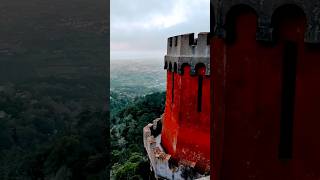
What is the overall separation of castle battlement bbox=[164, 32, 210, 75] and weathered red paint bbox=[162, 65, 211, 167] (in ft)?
0.58

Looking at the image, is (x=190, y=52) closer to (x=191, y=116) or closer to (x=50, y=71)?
(x=191, y=116)

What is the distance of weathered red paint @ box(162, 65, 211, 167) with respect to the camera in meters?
10.9

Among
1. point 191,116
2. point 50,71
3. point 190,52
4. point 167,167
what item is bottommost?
point 167,167

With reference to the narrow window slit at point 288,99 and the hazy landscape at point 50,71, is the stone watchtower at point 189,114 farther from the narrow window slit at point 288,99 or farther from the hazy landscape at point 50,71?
the hazy landscape at point 50,71

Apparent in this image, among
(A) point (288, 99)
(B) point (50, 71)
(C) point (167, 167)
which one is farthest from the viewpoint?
(B) point (50, 71)

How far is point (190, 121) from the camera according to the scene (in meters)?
11.4

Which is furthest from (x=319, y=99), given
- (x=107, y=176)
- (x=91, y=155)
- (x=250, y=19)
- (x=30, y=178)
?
(x=30, y=178)

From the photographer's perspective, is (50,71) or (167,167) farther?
(50,71)

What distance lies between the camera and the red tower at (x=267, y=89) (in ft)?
13.9

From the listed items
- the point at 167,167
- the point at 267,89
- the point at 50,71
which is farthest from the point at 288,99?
the point at 50,71

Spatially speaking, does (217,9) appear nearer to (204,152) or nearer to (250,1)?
(250,1)

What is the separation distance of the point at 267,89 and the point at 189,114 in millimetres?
6920

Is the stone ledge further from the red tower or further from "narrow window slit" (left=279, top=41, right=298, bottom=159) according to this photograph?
"narrow window slit" (left=279, top=41, right=298, bottom=159)

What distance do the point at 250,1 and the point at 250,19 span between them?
0.19 metres
